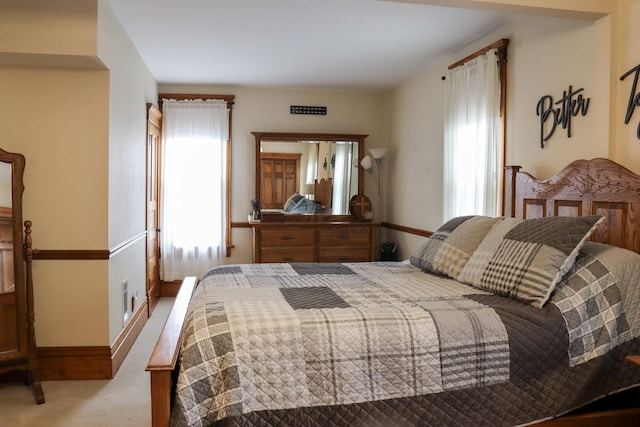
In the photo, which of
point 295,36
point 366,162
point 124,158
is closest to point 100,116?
point 124,158

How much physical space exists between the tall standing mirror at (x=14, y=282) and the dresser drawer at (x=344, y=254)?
3.01m

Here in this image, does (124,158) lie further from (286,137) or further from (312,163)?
(312,163)

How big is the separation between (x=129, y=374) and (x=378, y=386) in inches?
A: 84.9

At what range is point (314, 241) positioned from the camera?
17.7 feet

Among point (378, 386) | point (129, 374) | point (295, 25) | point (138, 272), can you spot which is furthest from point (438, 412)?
point (138, 272)

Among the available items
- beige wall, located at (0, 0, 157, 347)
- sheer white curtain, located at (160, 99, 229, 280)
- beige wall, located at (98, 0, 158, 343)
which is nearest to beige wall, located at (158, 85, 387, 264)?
sheer white curtain, located at (160, 99, 229, 280)

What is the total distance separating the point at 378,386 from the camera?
71.8 inches

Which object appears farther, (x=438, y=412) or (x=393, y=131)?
(x=393, y=131)

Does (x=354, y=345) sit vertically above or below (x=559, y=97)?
below

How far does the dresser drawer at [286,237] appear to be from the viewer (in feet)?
17.3

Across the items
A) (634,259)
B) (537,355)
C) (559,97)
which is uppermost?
(559,97)

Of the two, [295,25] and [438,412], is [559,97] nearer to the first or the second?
[295,25]

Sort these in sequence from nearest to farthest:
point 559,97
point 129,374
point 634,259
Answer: point 634,259 < point 559,97 < point 129,374

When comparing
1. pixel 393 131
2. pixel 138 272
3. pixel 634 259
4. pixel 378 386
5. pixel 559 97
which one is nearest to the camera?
pixel 378 386
